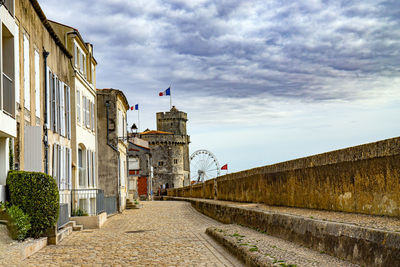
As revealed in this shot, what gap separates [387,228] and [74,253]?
679 cm

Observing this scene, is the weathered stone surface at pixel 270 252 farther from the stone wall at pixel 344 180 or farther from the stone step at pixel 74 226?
the stone step at pixel 74 226

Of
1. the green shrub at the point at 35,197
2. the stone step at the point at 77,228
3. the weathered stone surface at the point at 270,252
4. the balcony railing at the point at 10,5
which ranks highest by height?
the balcony railing at the point at 10,5

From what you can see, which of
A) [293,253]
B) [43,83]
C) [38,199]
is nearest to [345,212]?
[293,253]

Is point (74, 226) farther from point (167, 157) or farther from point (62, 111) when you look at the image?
point (167, 157)

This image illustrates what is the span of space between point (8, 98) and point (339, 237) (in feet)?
27.6

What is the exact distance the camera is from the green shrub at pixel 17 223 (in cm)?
1020

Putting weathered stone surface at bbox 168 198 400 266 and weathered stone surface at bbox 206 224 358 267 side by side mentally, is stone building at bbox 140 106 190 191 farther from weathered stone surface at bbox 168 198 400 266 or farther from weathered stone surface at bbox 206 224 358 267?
weathered stone surface at bbox 206 224 358 267

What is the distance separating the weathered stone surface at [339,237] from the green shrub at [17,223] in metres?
5.07

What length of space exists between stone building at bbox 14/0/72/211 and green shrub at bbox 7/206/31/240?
208 cm

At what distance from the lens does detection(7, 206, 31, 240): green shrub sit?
10195 mm

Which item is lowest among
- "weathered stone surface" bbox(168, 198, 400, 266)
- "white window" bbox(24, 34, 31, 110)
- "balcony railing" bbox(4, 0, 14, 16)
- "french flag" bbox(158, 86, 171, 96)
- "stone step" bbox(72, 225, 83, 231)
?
"stone step" bbox(72, 225, 83, 231)

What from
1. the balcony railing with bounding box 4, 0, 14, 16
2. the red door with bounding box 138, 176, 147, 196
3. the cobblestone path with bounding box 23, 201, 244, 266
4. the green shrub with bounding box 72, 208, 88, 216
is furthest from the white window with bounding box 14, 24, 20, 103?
the red door with bounding box 138, 176, 147, 196

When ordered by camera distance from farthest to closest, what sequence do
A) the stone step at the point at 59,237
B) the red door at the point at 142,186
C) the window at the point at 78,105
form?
the red door at the point at 142,186
the window at the point at 78,105
the stone step at the point at 59,237

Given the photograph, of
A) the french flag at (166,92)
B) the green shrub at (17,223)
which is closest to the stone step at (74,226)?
the green shrub at (17,223)
